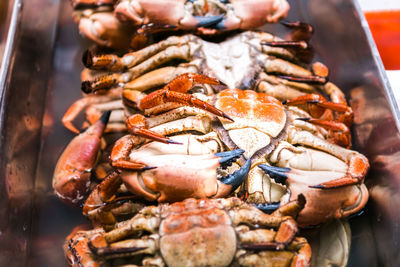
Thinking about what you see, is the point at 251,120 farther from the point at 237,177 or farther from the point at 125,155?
the point at 125,155

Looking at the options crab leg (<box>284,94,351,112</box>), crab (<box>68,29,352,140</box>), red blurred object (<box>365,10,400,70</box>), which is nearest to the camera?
crab leg (<box>284,94,351,112</box>)

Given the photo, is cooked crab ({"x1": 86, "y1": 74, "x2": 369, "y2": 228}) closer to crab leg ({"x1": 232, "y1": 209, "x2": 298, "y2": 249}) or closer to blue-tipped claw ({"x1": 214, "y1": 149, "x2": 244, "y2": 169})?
blue-tipped claw ({"x1": 214, "y1": 149, "x2": 244, "y2": 169})

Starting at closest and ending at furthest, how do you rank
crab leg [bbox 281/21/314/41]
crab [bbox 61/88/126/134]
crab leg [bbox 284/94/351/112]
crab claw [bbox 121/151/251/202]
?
crab claw [bbox 121/151/251/202] < crab leg [bbox 284/94/351/112] < crab [bbox 61/88/126/134] < crab leg [bbox 281/21/314/41]

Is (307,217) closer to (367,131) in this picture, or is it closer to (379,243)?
(379,243)

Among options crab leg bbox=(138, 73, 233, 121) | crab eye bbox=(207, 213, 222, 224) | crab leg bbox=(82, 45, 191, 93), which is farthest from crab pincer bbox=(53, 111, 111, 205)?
crab eye bbox=(207, 213, 222, 224)

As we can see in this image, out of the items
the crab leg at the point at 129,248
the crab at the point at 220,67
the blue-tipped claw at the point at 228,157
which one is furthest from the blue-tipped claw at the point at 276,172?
the crab at the point at 220,67

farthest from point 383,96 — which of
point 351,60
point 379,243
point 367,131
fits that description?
point 379,243

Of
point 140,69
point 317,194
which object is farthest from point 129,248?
point 140,69

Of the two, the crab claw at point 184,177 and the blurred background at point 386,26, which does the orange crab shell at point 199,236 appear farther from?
the blurred background at point 386,26
